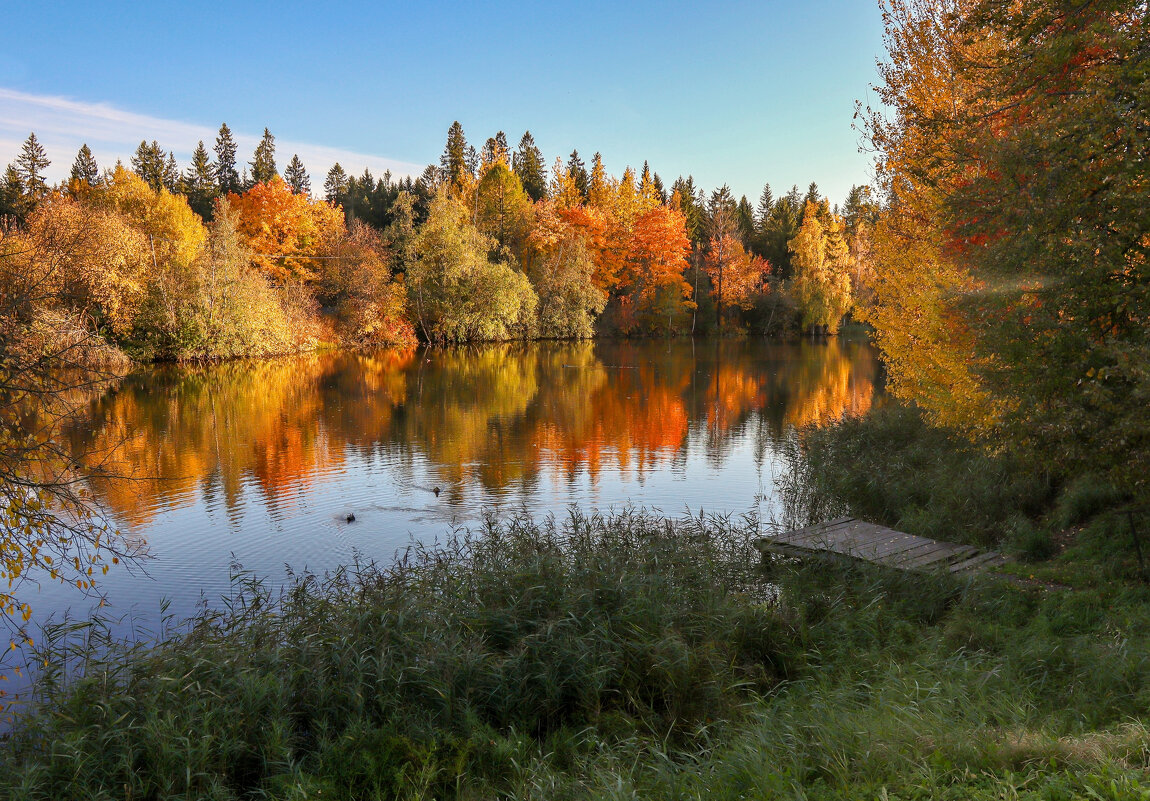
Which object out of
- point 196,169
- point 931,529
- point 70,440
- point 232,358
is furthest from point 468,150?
point 931,529

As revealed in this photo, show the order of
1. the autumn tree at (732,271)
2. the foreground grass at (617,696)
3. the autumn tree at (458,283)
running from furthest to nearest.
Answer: the autumn tree at (732,271) → the autumn tree at (458,283) → the foreground grass at (617,696)

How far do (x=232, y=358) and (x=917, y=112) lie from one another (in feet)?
137

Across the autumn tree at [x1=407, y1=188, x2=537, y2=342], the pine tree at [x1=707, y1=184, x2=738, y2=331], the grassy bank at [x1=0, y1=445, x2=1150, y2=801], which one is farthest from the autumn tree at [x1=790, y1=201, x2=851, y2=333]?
the grassy bank at [x1=0, y1=445, x2=1150, y2=801]

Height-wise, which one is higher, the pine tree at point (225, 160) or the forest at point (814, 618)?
the pine tree at point (225, 160)

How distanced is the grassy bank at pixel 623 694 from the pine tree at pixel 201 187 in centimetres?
7397

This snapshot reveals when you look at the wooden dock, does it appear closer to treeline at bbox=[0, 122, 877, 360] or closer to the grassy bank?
the grassy bank

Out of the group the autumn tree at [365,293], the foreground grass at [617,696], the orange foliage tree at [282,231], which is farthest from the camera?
the orange foliage tree at [282,231]

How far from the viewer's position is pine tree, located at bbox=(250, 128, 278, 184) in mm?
78169

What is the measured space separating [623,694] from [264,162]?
8323 cm

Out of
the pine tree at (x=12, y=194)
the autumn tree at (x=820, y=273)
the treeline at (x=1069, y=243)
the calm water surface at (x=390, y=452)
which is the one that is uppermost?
the pine tree at (x=12, y=194)

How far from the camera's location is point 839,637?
7.68 metres

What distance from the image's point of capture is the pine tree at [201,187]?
242 feet

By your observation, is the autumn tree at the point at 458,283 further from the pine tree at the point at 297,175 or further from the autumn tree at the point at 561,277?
the pine tree at the point at 297,175

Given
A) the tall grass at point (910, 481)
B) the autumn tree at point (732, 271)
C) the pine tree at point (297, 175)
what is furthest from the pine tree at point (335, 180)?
the tall grass at point (910, 481)
